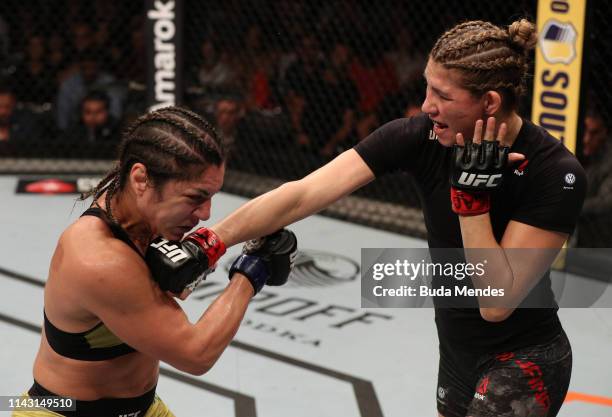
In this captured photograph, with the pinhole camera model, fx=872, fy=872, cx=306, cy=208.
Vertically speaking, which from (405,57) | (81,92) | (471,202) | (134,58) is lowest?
(81,92)

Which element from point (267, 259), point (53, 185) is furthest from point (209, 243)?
point (53, 185)

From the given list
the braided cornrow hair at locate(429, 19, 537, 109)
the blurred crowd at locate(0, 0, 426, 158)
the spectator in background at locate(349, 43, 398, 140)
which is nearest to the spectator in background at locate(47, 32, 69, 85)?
the blurred crowd at locate(0, 0, 426, 158)

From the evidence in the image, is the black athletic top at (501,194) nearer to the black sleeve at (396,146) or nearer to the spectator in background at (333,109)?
the black sleeve at (396,146)

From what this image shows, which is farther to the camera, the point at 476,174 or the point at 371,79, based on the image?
the point at 371,79

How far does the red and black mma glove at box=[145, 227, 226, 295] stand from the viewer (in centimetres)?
172

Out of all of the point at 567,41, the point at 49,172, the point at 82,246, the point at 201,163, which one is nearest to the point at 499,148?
the point at 201,163

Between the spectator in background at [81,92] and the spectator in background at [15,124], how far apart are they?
0.66 ft

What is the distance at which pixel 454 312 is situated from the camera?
2.06 meters

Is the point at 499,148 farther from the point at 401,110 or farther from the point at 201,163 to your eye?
the point at 401,110

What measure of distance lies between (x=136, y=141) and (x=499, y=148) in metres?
0.74

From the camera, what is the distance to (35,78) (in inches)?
266

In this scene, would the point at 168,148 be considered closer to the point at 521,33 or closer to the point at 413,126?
the point at 413,126

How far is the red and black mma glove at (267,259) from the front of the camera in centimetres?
189

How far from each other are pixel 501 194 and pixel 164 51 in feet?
13.5
